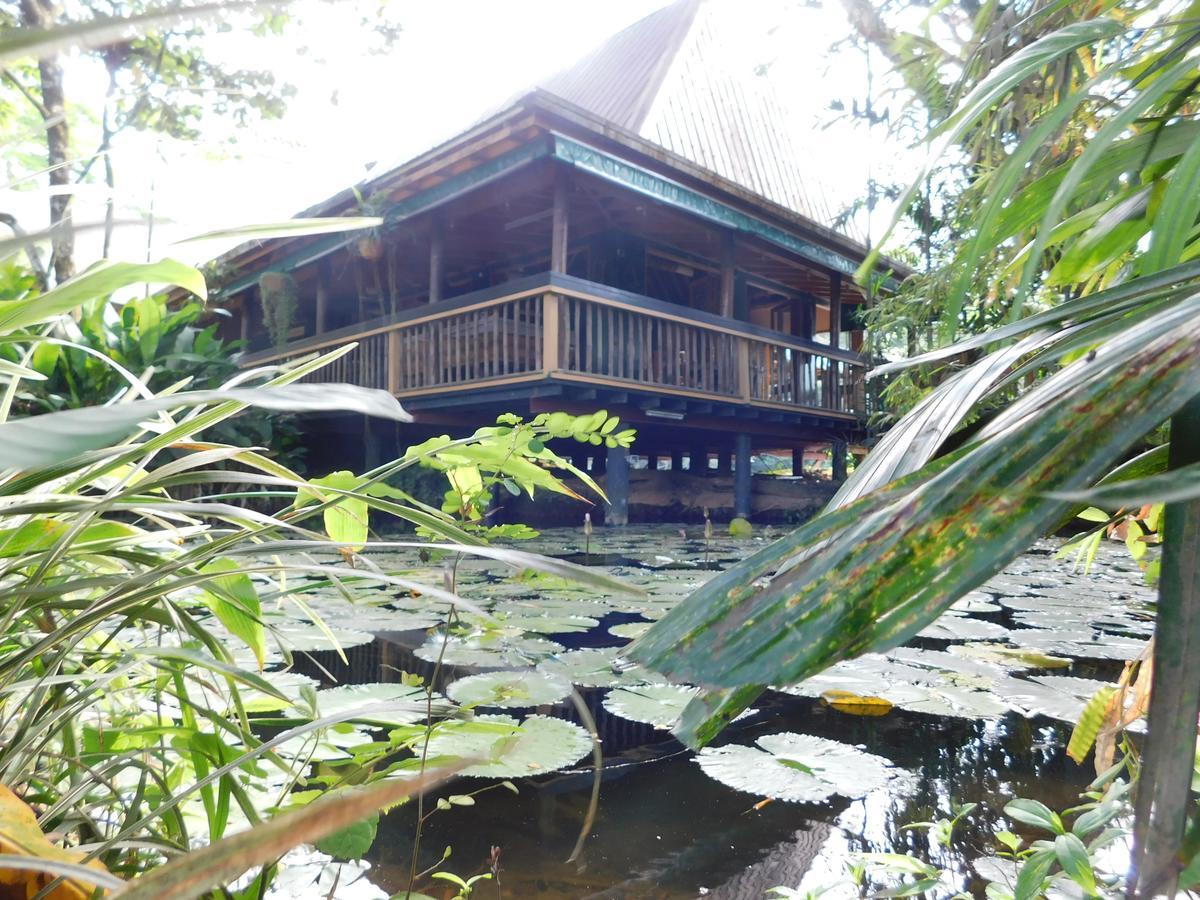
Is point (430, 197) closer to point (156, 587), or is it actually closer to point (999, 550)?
point (156, 587)

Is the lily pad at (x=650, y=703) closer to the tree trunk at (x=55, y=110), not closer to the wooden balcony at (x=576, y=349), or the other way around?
the wooden balcony at (x=576, y=349)

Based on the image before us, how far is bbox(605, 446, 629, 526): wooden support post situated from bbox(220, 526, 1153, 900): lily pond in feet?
13.3

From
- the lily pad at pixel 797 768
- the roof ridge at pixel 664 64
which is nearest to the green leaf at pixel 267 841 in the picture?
the lily pad at pixel 797 768

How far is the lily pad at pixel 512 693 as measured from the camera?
1.70m

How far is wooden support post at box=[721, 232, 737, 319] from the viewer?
732cm

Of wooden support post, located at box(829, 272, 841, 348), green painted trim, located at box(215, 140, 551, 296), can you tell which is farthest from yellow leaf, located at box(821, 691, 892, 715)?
wooden support post, located at box(829, 272, 841, 348)

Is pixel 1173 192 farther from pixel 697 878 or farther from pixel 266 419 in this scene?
pixel 266 419

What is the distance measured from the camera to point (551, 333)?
5.60m

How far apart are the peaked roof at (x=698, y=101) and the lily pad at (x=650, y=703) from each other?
6795mm

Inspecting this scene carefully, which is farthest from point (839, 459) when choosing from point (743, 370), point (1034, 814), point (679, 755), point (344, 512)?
point (344, 512)

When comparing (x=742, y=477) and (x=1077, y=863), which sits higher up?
(x=742, y=477)

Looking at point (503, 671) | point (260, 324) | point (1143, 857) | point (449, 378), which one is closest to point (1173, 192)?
point (1143, 857)

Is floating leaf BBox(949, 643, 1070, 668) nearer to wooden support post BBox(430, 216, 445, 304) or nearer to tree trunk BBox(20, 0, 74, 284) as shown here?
wooden support post BBox(430, 216, 445, 304)

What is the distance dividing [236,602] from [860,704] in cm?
162
